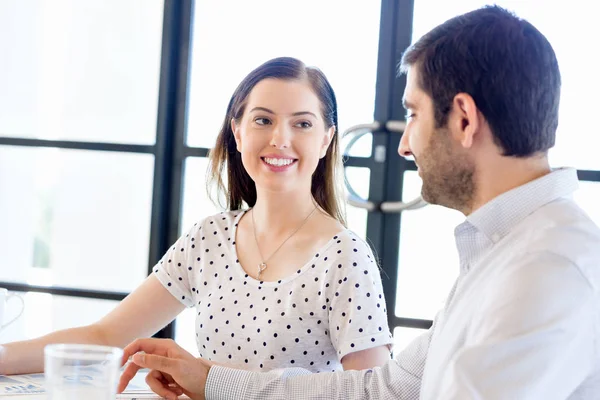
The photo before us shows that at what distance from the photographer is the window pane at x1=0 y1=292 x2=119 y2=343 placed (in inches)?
110

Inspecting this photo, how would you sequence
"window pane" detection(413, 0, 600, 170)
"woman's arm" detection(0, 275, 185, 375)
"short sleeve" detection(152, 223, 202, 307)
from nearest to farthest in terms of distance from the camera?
"woman's arm" detection(0, 275, 185, 375), "short sleeve" detection(152, 223, 202, 307), "window pane" detection(413, 0, 600, 170)

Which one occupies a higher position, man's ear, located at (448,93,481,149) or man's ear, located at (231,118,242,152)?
man's ear, located at (448,93,481,149)

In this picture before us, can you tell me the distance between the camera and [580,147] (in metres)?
2.33

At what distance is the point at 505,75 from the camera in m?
1.06

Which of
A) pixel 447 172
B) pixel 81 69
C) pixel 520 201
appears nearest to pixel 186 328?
pixel 81 69

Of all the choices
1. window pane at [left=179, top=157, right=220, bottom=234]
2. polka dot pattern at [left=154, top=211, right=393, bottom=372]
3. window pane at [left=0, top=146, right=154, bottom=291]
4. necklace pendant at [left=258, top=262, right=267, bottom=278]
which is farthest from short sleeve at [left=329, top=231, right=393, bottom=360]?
→ window pane at [left=0, top=146, right=154, bottom=291]

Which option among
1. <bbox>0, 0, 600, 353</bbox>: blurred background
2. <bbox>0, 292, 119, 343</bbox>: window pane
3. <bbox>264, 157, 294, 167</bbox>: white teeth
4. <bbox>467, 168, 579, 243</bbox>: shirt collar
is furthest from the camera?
<bbox>0, 292, 119, 343</bbox>: window pane

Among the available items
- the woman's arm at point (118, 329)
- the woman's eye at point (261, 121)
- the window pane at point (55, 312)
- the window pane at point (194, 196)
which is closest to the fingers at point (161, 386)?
the woman's arm at point (118, 329)

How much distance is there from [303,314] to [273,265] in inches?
6.1

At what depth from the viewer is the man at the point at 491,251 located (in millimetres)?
874

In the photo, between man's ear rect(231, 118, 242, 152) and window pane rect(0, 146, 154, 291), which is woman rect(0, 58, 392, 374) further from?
window pane rect(0, 146, 154, 291)

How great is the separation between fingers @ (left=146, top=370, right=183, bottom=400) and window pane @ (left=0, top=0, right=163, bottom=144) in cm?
152

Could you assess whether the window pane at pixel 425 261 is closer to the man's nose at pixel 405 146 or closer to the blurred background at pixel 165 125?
the blurred background at pixel 165 125

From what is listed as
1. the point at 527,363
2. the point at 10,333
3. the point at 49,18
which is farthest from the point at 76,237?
the point at 527,363
